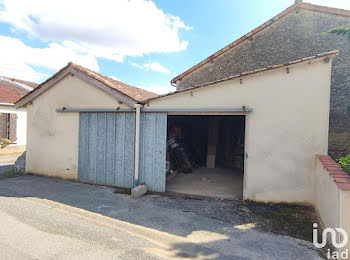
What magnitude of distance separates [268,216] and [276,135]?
202 cm

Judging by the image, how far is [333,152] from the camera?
8922 mm

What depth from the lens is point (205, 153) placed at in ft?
36.0

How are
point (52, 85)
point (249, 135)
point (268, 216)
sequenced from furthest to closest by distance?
point (52, 85)
point (249, 135)
point (268, 216)

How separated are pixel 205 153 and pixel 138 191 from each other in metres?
5.76

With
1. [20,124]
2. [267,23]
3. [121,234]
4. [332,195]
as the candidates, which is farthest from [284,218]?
[20,124]

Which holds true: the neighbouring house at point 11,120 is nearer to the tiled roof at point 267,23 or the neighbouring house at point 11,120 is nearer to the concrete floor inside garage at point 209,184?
the tiled roof at point 267,23

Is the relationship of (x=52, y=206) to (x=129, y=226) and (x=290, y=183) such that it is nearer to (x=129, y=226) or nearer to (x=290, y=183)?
(x=129, y=226)

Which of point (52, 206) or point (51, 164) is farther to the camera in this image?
point (51, 164)

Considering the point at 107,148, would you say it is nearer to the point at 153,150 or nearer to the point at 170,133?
the point at 153,150

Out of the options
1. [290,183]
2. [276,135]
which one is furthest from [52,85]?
[290,183]

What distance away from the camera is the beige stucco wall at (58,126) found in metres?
7.21

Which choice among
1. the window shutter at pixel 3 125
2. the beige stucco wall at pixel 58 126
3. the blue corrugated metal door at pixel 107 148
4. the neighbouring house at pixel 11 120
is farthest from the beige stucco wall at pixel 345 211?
the window shutter at pixel 3 125

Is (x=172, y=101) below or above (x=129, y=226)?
above

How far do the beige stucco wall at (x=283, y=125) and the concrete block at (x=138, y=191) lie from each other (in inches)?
116
